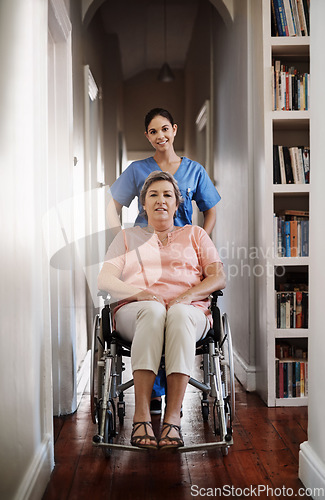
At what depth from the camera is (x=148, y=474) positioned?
2.07 m

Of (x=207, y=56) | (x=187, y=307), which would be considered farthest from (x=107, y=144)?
(x=187, y=307)

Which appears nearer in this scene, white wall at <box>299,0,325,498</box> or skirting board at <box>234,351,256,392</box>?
white wall at <box>299,0,325,498</box>

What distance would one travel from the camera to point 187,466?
2.14m

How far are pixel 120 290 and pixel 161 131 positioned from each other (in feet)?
2.73

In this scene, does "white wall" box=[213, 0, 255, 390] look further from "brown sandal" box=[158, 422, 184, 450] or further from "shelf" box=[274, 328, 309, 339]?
"brown sandal" box=[158, 422, 184, 450]

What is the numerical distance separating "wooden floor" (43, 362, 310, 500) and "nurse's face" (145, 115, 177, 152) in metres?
1.33

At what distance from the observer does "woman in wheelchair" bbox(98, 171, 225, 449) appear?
2133mm

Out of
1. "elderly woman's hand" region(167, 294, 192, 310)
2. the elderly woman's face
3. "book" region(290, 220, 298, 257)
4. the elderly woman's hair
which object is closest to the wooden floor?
"elderly woman's hand" region(167, 294, 192, 310)

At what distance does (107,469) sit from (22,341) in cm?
69

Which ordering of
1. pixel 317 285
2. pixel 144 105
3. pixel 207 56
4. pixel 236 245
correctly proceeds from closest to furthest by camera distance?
1. pixel 317 285
2. pixel 236 245
3. pixel 207 56
4. pixel 144 105

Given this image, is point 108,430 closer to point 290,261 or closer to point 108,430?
point 108,430

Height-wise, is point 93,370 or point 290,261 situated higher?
point 290,261

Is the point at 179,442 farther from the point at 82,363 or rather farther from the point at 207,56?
the point at 207,56

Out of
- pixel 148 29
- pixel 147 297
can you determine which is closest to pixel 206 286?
pixel 147 297
